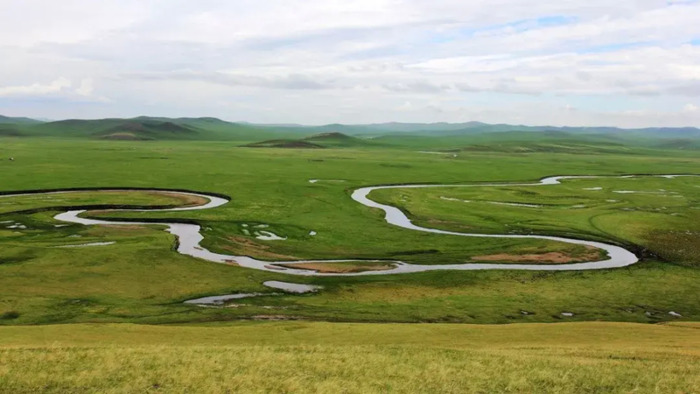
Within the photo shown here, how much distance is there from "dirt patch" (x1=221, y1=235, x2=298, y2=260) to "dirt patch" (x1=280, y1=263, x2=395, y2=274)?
3.82 meters

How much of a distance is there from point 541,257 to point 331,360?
46.2m

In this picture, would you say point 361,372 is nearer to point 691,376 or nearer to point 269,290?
point 691,376

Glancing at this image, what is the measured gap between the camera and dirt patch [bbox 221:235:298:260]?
63.7 m

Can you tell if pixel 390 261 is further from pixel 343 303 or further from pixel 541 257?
pixel 541 257

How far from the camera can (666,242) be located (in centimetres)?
7488

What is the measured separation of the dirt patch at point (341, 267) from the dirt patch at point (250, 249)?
3822 millimetres

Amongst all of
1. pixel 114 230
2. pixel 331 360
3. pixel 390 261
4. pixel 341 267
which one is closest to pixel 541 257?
pixel 390 261

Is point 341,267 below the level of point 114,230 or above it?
below

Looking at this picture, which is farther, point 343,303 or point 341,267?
point 341,267

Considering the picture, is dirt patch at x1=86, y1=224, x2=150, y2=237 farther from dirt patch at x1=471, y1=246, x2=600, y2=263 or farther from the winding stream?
dirt patch at x1=471, y1=246, x2=600, y2=263

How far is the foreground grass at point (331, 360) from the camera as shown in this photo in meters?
23.4

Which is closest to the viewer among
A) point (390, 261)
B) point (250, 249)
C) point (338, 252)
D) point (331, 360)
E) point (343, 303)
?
point (331, 360)

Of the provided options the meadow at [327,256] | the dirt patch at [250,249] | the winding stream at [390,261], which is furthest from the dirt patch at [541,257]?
the dirt patch at [250,249]

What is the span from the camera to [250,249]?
66562mm
